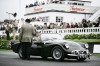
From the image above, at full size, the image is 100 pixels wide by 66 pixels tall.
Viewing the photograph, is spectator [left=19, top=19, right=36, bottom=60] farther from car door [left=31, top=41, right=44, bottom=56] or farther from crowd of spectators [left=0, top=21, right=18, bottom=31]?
crowd of spectators [left=0, top=21, right=18, bottom=31]

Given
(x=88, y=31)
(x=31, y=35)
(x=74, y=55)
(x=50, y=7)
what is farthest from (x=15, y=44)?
(x=50, y=7)

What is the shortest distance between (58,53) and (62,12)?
81.9 feet

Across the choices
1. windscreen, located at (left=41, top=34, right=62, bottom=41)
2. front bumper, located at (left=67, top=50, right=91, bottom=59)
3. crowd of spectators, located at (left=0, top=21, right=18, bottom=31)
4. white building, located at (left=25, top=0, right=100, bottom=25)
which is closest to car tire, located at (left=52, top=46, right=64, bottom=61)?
front bumper, located at (left=67, top=50, right=91, bottom=59)

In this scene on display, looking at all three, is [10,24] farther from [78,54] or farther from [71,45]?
[78,54]

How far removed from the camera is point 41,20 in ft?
120

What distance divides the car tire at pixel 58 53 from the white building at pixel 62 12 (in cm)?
1991

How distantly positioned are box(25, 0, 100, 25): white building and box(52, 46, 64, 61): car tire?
1991 cm

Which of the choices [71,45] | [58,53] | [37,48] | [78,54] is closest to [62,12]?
[37,48]

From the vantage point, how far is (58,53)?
13.0 metres

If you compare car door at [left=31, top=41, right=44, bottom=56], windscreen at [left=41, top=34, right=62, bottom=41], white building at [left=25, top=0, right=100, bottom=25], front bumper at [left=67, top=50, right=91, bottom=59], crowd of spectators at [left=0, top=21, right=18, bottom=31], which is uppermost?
white building at [left=25, top=0, right=100, bottom=25]

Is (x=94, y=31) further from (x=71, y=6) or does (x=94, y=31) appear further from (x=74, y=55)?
(x=71, y=6)

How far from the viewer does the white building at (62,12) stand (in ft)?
112

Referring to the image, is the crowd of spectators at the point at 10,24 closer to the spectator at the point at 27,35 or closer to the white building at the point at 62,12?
the spectator at the point at 27,35

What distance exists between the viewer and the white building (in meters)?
34.2
